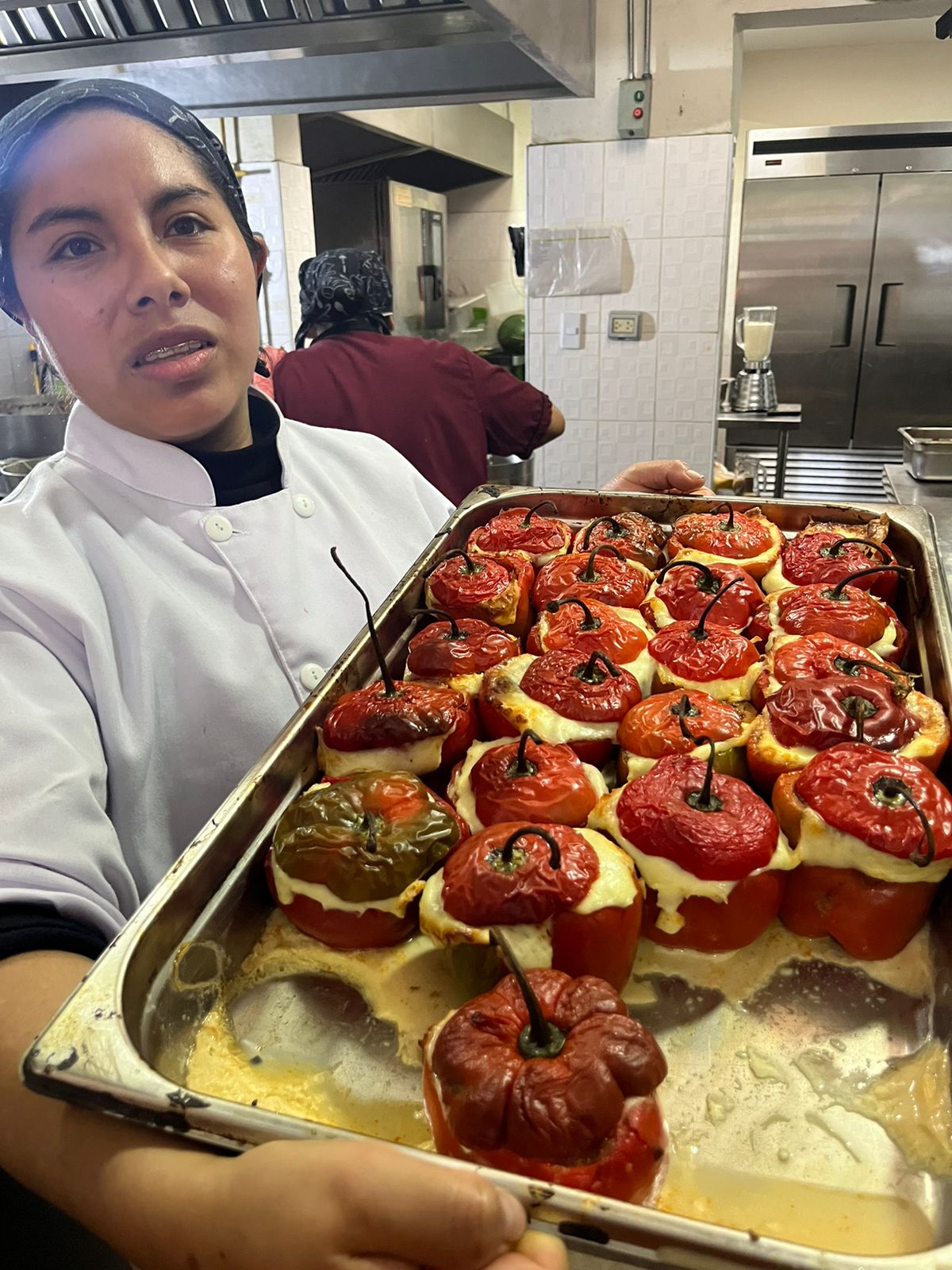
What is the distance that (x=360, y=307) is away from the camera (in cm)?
274

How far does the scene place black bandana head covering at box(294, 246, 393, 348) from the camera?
2719 millimetres

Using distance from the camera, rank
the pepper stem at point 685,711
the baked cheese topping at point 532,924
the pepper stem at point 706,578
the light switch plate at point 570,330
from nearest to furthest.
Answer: the baked cheese topping at point 532,924, the pepper stem at point 685,711, the pepper stem at point 706,578, the light switch plate at point 570,330

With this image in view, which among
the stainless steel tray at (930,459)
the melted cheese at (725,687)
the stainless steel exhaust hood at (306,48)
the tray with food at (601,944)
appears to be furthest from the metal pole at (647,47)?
the melted cheese at (725,687)

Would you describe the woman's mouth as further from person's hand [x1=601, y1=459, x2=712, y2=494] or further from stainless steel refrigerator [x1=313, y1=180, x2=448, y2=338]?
stainless steel refrigerator [x1=313, y1=180, x2=448, y2=338]

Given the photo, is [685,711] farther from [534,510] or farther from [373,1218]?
[534,510]

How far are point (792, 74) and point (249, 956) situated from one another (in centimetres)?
666

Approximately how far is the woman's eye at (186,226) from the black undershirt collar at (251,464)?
33 cm

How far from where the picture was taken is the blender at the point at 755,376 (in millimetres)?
4223

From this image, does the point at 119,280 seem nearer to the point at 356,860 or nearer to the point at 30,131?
the point at 30,131

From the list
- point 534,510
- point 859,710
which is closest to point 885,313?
point 534,510

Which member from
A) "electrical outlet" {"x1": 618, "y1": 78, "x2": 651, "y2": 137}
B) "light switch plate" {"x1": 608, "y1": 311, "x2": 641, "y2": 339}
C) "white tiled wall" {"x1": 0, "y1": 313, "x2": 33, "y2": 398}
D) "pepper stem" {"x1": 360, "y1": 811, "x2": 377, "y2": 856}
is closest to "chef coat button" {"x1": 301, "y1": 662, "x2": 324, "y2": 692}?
"pepper stem" {"x1": 360, "y1": 811, "x2": 377, "y2": 856}

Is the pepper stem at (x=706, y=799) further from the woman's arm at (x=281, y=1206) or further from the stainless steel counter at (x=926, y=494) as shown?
the stainless steel counter at (x=926, y=494)

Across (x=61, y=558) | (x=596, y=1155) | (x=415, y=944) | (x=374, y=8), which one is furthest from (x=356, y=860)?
Answer: (x=374, y=8)

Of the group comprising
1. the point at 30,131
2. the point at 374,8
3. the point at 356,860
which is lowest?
the point at 356,860
